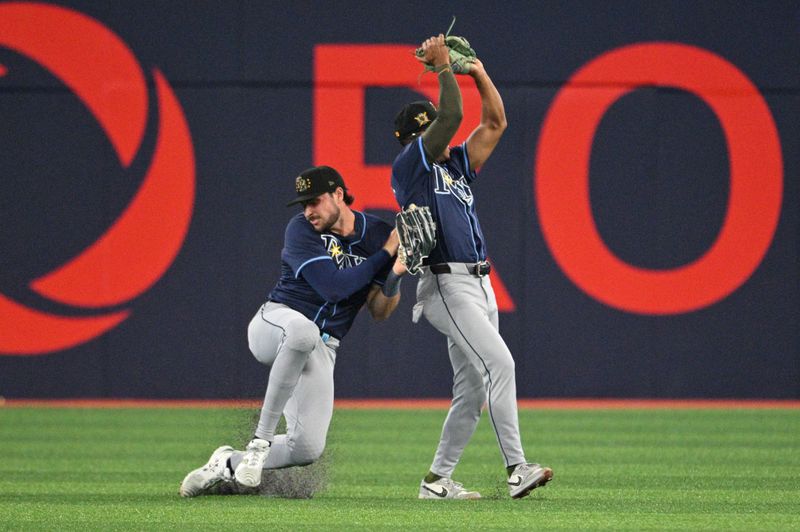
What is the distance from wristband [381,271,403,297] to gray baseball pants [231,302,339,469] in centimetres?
40

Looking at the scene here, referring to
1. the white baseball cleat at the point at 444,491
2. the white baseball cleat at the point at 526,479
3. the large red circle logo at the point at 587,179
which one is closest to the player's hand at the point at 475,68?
the white baseball cleat at the point at 526,479

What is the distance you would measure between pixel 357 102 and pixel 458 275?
7645 mm

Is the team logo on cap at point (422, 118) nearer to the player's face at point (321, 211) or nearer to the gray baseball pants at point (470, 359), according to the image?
the player's face at point (321, 211)

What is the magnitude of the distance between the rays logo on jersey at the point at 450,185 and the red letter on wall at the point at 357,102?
7.06 metres

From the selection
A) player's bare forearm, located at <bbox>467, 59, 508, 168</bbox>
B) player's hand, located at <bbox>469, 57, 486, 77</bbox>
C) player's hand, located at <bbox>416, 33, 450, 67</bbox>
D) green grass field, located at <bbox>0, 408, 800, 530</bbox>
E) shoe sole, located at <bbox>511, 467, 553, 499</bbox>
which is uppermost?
player's hand, located at <bbox>416, 33, 450, 67</bbox>

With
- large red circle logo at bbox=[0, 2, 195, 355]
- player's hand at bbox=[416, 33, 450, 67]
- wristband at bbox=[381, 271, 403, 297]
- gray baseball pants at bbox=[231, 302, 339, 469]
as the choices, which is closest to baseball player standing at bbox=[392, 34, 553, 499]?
player's hand at bbox=[416, 33, 450, 67]

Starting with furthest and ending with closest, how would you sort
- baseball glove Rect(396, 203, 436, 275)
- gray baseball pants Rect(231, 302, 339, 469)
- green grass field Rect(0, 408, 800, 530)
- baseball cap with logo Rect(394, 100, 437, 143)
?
baseball cap with logo Rect(394, 100, 437, 143)
gray baseball pants Rect(231, 302, 339, 469)
baseball glove Rect(396, 203, 436, 275)
green grass field Rect(0, 408, 800, 530)

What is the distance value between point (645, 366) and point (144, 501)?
28.1 feet

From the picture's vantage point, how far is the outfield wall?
1437 centimetres

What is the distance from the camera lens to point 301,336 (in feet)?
22.0

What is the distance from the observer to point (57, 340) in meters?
14.4

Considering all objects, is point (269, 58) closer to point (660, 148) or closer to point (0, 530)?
point (660, 148)

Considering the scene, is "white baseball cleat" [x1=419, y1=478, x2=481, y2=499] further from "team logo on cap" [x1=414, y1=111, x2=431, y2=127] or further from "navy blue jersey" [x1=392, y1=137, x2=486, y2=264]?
"team logo on cap" [x1=414, y1=111, x2=431, y2=127]

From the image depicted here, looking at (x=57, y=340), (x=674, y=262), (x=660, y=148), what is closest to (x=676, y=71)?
(x=660, y=148)
